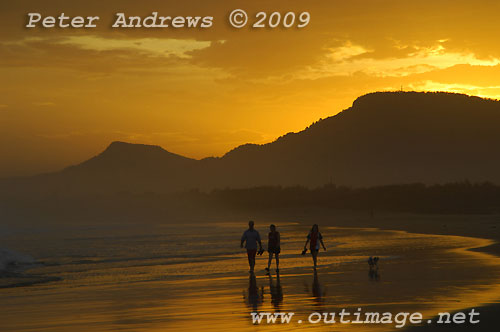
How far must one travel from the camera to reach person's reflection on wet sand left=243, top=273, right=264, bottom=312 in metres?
16.7

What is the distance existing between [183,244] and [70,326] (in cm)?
2916

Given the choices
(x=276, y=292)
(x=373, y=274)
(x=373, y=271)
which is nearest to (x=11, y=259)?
(x=373, y=271)

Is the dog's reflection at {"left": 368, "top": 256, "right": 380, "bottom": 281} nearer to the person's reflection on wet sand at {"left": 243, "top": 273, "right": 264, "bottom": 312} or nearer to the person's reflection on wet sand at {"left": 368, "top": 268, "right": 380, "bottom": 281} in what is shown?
the person's reflection on wet sand at {"left": 368, "top": 268, "right": 380, "bottom": 281}

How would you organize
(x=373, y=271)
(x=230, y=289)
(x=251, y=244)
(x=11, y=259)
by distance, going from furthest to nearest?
(x=11, y=259) < (x=251, y=244) < (x=373, y=271) < (x=230, y=289)

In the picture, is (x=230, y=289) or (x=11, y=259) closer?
(x=230, y=289)

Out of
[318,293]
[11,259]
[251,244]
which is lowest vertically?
[318,293]

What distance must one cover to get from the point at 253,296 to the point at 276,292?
93cm

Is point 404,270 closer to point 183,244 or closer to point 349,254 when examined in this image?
point 349,254

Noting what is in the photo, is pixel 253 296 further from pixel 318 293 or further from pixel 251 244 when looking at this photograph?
pixel 251 244

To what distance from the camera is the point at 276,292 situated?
19109 mm

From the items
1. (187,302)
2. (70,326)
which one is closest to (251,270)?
(187,302)

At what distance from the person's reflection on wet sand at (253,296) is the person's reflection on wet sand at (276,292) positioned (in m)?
0.27

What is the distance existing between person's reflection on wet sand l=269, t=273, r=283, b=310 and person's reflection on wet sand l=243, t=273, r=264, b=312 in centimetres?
27

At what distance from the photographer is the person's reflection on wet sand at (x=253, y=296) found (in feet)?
54.9
